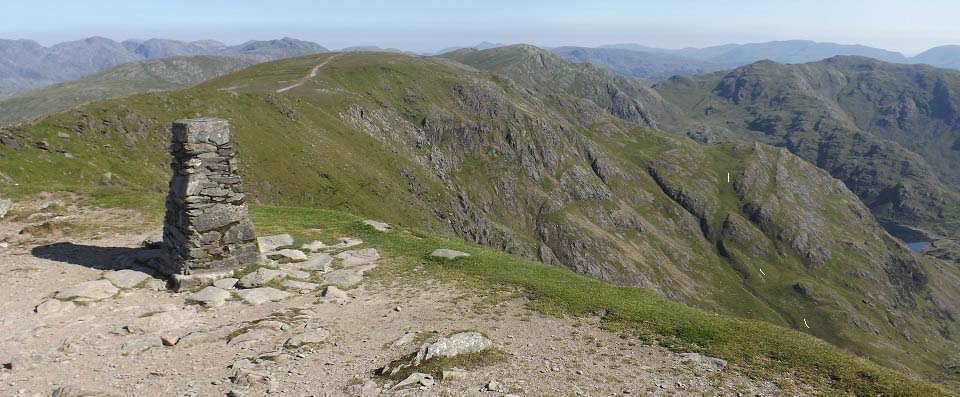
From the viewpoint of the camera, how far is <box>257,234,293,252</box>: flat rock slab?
26.5 m

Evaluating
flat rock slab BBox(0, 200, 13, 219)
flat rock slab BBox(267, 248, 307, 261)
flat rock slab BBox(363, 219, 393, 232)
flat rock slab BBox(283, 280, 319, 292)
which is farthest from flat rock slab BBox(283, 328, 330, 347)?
flat rock slab BBox(0, 200, 13, 219)

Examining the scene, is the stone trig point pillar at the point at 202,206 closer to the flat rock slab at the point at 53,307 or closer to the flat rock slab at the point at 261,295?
the flat rock slab at the point at 261,295

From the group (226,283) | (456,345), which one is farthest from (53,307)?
(456,345)

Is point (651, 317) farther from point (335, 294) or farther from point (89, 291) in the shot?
point (89, 291)

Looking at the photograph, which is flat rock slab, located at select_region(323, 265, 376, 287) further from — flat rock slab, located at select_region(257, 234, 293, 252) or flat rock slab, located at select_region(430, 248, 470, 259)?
flat rock slab, located at select_region(257, 234, 293, 252)

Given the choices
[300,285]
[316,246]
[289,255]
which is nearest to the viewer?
[300,285]

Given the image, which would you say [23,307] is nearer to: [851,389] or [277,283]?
[277,283]

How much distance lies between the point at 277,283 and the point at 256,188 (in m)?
53.9

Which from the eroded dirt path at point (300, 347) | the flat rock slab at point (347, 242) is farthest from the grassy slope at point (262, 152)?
the eroded dirt path at point (300, 347)

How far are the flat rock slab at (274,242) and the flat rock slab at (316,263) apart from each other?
231cm

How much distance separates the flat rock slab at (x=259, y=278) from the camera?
21.2m

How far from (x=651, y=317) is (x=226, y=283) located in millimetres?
17894

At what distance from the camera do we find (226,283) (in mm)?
21188

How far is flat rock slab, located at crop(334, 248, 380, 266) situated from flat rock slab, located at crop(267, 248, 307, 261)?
1.80 metres
